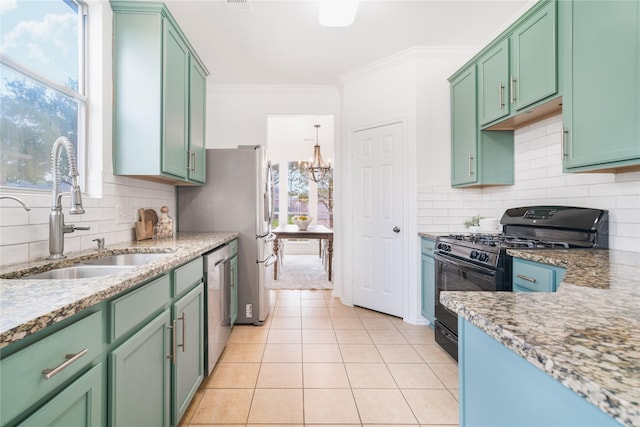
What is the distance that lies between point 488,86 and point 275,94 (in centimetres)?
250

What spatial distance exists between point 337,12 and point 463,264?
2080 millimetres

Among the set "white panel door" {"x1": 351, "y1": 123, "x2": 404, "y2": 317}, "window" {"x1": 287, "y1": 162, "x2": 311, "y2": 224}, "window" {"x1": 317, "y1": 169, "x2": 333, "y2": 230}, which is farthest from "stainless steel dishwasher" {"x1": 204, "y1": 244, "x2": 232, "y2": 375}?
"window" {"x1": 317, "y1": 169, "x2": 333, "y2": 230}

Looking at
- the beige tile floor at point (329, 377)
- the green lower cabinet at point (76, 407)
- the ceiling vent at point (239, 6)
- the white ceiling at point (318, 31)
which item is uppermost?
the white ceiling at point (318, 31)

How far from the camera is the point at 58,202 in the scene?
4.50ft

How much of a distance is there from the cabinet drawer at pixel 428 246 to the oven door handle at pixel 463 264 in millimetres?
225

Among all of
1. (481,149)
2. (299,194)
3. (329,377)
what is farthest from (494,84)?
(299,194)

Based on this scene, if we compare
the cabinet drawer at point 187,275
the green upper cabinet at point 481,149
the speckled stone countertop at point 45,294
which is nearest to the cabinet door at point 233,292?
the cabinet drawer at point 187,275

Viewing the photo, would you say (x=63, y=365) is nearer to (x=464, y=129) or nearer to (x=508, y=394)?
(x=508, y=394)

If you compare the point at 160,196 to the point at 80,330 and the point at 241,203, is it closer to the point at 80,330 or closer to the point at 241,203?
the point at 241,203

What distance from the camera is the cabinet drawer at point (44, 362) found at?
609 mm

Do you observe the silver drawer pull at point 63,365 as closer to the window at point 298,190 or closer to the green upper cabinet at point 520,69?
the green upper cabinet at point 520,69

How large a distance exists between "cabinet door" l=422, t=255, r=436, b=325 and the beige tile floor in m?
0.19

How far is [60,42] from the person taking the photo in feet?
5.44

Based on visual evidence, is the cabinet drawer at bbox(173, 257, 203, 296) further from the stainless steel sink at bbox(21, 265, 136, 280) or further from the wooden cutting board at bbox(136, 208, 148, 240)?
the wooden cutting board at bbox(136, 208, 148, 240)
